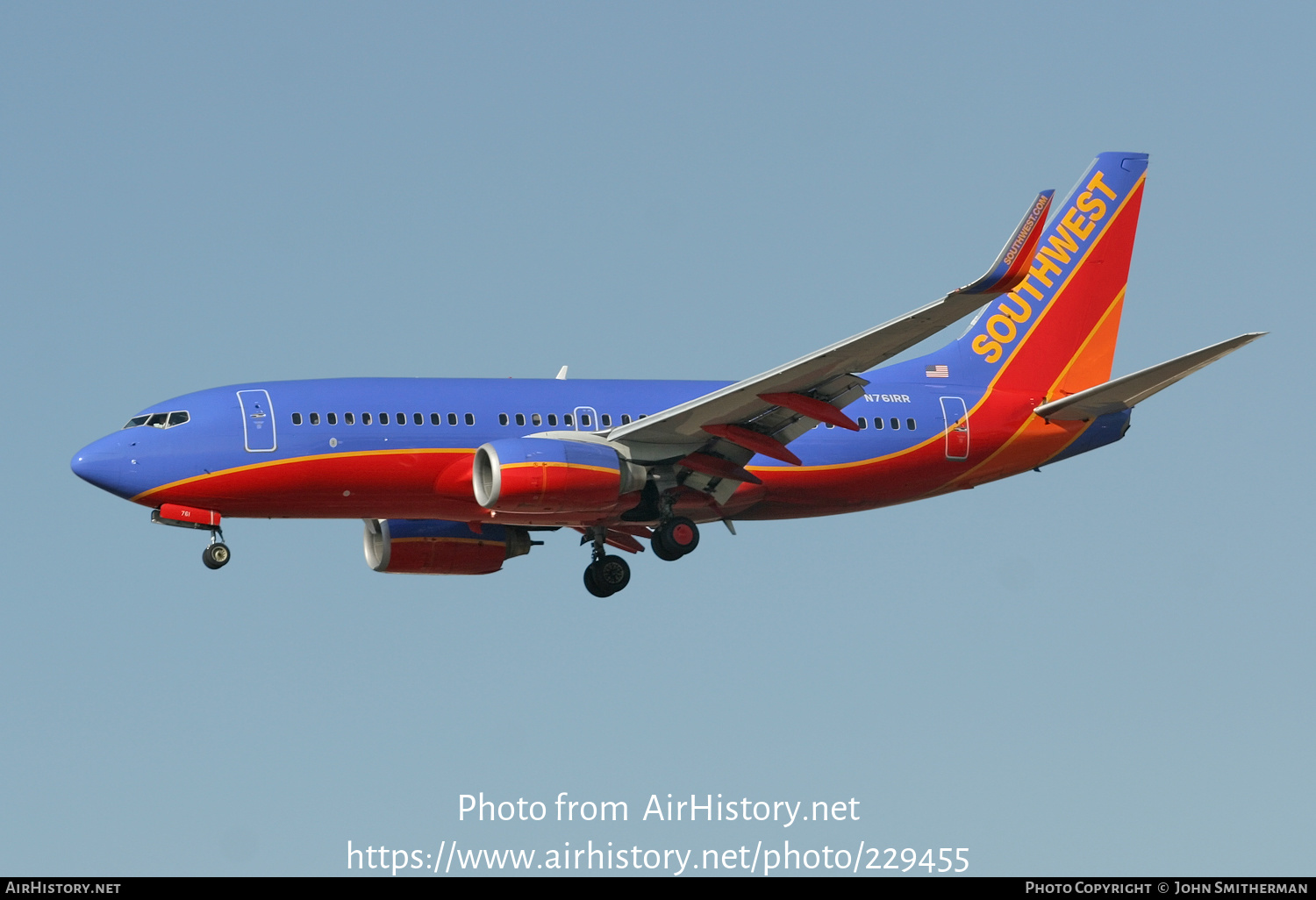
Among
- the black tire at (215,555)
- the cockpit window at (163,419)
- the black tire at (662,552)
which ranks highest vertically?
the cockpit window at (163,419)

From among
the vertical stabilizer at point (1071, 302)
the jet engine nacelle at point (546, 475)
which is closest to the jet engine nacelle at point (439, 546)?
the jet engine nacelle at point (546, 475)

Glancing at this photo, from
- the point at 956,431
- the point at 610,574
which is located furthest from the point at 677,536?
the point at 956,431

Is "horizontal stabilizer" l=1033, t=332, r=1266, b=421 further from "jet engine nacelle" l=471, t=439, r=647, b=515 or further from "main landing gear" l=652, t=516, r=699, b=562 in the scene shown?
"jet engine nacelle" l=471, t=439, r=647, b=515

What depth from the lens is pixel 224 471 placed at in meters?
41.2

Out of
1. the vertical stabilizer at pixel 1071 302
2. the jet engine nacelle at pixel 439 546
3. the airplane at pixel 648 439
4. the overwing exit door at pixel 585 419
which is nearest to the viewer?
the airplane at pixel 648 439

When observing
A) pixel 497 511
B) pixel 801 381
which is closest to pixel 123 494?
pixel 497 511

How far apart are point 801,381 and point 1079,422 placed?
9.96 metres

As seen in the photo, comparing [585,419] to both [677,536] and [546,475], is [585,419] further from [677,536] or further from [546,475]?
[546,475]

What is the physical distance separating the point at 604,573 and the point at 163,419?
1092 cm

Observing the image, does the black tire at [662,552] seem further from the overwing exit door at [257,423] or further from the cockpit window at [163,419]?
the cockpit window at [163,419]

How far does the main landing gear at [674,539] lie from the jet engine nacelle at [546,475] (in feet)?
6.88

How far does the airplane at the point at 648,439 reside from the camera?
135 ft

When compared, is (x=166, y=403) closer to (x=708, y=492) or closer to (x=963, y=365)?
(x=708, y=492)

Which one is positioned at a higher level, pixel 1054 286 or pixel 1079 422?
pixel 1054 286
